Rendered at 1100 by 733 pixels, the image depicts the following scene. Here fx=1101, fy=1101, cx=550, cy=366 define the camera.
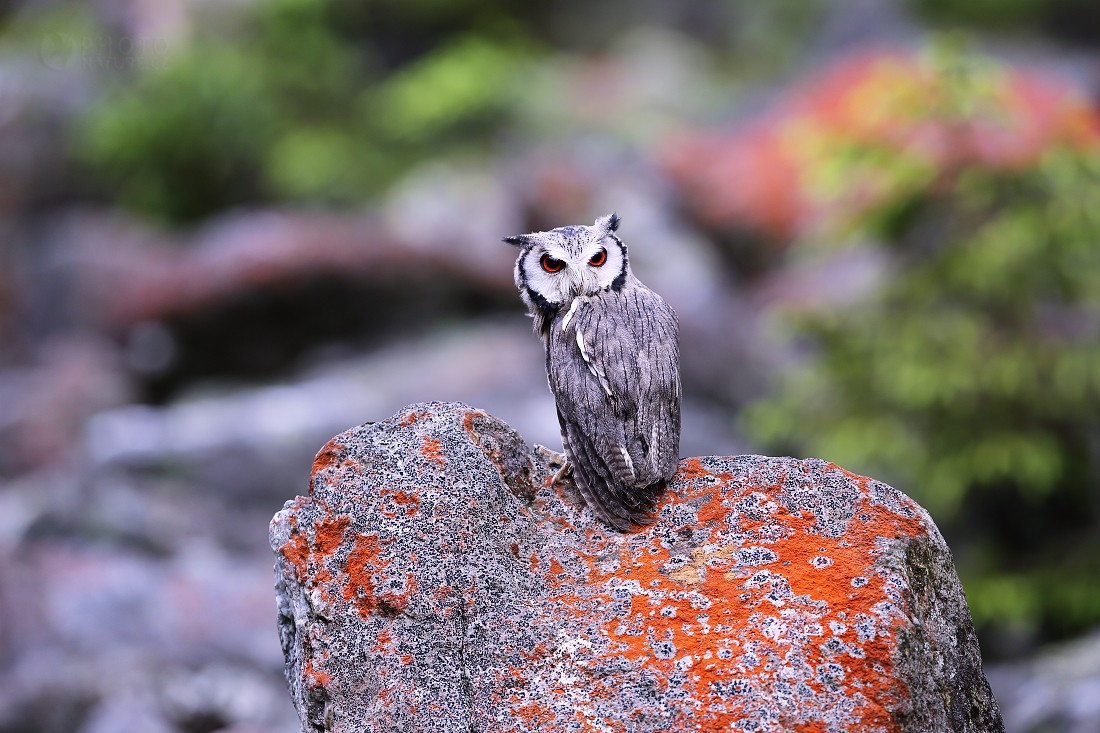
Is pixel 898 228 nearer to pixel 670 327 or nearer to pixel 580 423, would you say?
pixel 670 327

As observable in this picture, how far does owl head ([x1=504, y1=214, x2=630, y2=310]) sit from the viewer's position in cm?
429

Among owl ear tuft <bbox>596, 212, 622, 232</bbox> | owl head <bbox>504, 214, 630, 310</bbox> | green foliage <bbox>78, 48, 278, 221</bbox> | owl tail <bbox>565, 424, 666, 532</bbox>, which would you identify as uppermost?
green foliage <bbox>78, 48, 278, 221</bbox>

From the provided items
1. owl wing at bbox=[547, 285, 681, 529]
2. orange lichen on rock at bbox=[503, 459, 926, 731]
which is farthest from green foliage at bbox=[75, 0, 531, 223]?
orange lichen on rock at bbox=[503, 459, 926, 731]

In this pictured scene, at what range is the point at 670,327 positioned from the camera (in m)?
4.30

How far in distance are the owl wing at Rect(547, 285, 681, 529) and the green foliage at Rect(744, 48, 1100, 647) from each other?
4.11m

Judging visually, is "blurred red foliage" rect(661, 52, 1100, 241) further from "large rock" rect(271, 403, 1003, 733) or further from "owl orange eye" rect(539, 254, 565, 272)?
"large rock" rect(271, 403, 1003, 733)

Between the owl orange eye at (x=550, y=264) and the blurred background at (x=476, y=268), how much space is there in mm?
3662

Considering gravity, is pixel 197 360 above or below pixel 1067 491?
above

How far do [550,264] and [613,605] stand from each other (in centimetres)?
150

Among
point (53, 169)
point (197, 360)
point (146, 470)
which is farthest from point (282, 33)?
point (146, 470)

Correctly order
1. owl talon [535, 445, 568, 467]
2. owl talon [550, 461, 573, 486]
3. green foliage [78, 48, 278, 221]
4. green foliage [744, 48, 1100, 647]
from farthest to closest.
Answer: green foliage [78, 48, 278, 221] < green foliage [744, 48, 1100, 647] < owl talon [535, 445, 568, 467] < owl talon [550, 461, 573, 486]

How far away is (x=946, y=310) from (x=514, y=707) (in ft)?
19.8

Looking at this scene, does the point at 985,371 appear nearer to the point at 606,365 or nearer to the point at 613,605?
the point at 606,365

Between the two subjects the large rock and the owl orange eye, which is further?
the owl orange eye
